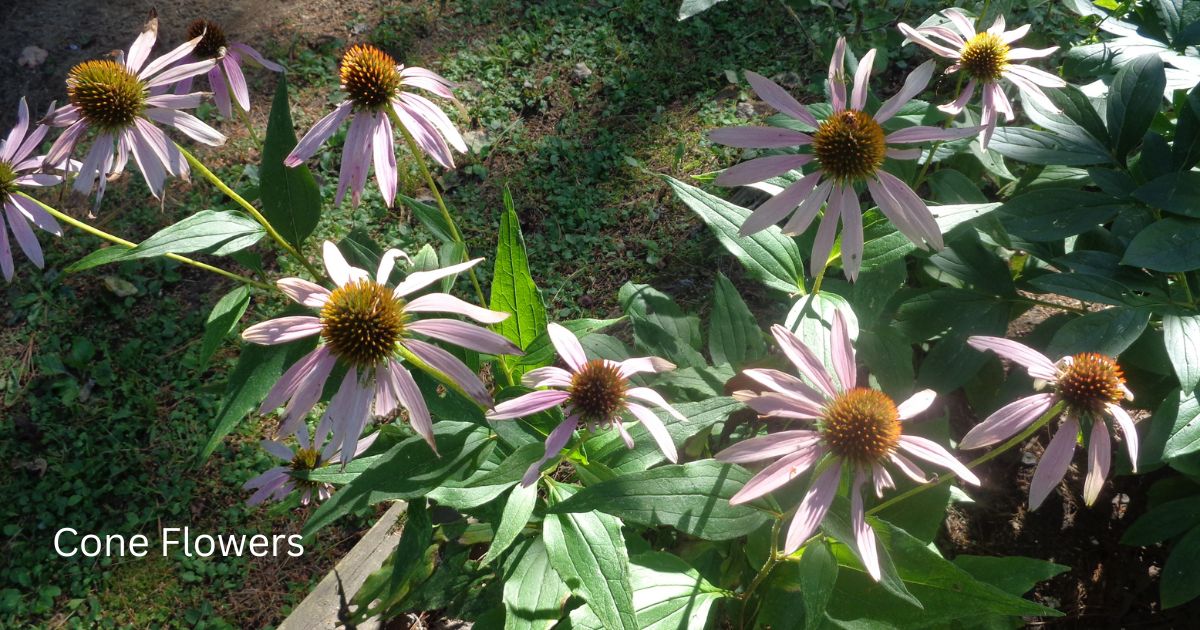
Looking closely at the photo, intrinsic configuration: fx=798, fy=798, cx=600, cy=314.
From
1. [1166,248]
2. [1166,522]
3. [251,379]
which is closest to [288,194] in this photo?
[251,379]

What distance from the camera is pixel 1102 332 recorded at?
5.14ft

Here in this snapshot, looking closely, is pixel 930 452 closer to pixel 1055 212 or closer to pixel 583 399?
pixel 583 399

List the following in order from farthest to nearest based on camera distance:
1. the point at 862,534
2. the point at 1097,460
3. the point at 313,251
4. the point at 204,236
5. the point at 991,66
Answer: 1. the point at 313,251
2. the point at 991,66
3. the point at 204,236
4. the point at 1097,460
5. the point at 862,534

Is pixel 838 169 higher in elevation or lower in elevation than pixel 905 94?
lower

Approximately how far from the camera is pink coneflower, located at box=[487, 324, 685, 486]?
4.11 feet

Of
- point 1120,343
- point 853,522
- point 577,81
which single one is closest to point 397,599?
point 853,522

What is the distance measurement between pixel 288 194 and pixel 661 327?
87 centimetres

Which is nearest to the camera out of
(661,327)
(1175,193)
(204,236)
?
(204,236)

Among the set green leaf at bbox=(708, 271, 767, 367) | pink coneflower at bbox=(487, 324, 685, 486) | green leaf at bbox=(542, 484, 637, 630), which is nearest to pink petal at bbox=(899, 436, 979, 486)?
pink coneflower at bbox=(487, 324, 685, 486)

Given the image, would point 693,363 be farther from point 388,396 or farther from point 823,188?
point 388,396

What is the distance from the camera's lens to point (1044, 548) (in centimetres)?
217

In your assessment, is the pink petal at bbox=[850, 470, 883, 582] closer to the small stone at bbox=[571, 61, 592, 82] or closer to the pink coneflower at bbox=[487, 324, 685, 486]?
the pink coneflower at bbox=[487, 324, 685, 486]

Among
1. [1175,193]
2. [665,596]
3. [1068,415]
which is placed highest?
[1175,193]

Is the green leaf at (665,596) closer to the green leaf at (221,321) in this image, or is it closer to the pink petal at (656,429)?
the pink petal at (656,429)
